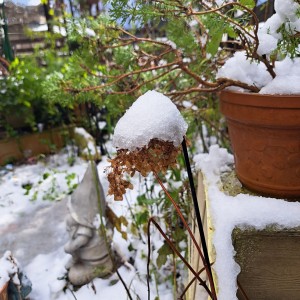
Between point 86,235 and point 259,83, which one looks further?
point 86,235

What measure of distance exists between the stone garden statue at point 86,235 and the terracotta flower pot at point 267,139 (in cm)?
84

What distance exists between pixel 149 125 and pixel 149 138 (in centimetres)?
2

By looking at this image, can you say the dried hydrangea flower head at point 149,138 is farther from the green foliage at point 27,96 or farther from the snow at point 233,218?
the green foliage at point 27,96

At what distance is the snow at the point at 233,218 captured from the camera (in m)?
0.65

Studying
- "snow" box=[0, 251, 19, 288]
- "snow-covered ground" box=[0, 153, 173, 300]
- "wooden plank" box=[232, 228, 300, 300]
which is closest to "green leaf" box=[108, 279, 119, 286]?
"snow-covered ground" box=[0, 153, 173, 300]

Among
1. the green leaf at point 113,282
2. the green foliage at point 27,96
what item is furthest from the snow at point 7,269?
the green foliage at point 27,96

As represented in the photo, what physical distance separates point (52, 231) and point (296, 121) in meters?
1.90

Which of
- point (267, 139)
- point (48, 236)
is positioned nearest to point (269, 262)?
point (267, 139)

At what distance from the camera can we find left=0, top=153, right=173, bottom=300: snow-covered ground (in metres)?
1.47

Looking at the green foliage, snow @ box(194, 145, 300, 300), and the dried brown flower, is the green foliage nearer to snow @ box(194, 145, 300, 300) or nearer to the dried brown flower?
snow @ box(194, 145, 300, 300)

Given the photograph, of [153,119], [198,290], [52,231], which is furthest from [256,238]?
[52,231]

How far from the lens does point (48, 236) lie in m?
2.07

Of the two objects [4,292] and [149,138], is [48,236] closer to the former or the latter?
[4,292]

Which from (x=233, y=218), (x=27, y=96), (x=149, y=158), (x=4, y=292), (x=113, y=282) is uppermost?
(x=149, y=158)
